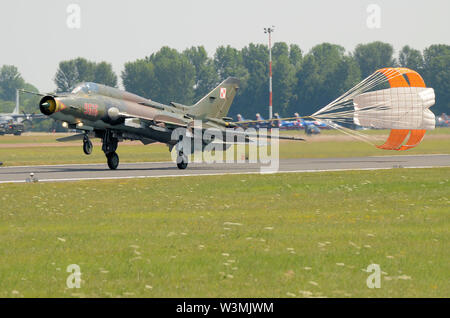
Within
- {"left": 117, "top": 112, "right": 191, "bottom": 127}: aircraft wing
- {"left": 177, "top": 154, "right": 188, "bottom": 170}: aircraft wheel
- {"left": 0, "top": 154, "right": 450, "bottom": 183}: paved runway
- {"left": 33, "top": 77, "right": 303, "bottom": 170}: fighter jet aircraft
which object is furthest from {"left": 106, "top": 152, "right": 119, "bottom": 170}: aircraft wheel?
{"left": 177, "top": 154, "right": 188, "bottom": 170}: aircraft wheel

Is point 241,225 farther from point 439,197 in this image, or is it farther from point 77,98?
point 77,98

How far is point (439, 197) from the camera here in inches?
822

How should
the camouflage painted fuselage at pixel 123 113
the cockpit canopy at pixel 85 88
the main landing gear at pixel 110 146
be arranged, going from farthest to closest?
the main landing gear at pixel 110 146, the cockpit canopy at pixel 85 88, the camouflage painted fuselage at pixel 123 113

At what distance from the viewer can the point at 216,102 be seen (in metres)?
38.5

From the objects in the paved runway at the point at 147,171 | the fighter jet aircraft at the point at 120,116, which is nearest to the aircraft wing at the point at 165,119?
the fighter jet aircraft at the point at 120,116

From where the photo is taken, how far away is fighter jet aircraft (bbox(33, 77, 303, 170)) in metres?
29.6

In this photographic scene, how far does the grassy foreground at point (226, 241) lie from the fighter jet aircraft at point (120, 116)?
21.9ft

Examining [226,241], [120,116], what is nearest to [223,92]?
[120,116]

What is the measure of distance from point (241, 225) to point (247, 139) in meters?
20.9

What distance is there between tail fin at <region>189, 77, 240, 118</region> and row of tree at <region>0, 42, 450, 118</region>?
108 m

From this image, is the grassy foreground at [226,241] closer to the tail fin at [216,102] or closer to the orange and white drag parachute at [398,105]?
the orange and white drag parachute at [398,105]

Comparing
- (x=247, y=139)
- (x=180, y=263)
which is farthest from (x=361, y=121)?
(x=180, y=263)

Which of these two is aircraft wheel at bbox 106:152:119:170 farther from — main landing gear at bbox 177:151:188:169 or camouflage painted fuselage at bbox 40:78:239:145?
main landing gear at bbox 177:151:188:169

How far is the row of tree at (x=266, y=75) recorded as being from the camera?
150875 mm
